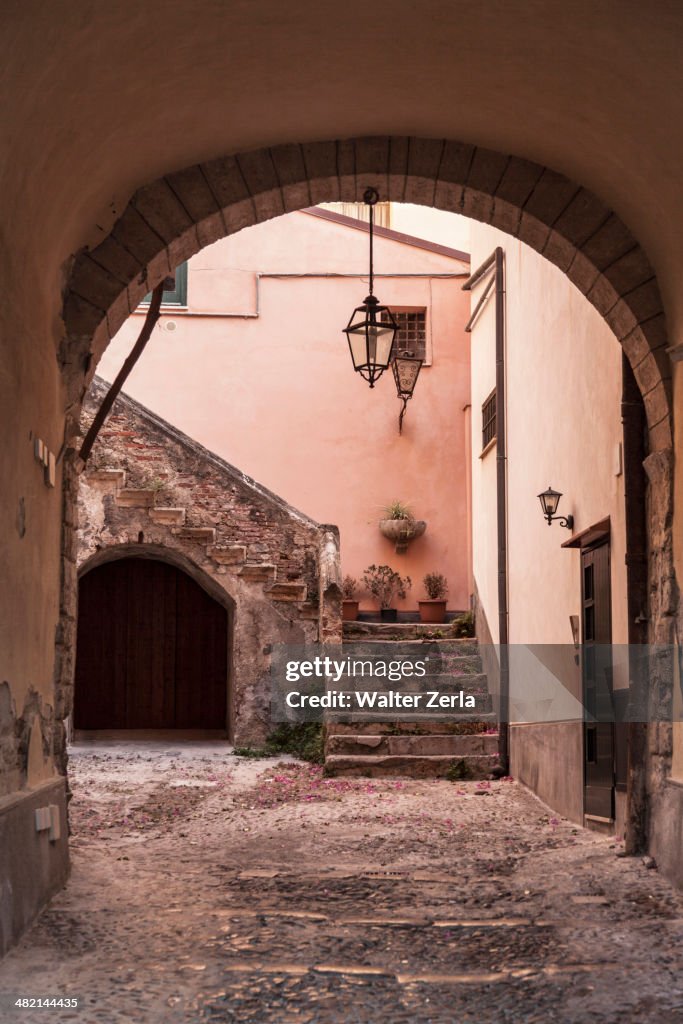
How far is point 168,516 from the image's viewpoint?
11.7 meters

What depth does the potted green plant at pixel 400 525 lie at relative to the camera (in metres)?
14.8

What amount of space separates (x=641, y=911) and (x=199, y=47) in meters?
4.08

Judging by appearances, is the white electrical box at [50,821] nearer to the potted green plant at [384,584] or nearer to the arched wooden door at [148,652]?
the arched wooden door at [148,652]

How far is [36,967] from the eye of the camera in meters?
3.95

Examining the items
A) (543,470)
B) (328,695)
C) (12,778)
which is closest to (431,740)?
(328,695)

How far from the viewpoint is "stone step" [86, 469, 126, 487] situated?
11.7m

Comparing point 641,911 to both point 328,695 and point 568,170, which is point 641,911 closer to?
point 568,170

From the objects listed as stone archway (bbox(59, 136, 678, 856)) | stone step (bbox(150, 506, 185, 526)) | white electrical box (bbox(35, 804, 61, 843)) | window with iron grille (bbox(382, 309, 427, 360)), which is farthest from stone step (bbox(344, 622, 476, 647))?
white electrical box (bbox(35, 804, 61, 843))

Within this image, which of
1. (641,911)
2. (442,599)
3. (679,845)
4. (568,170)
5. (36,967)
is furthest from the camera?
(442,599)

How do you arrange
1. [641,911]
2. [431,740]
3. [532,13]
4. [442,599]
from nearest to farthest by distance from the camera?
1. [532,13]
2. [641,911]
3. [431,740]
4. [442,599]

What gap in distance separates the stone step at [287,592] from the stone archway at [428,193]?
5.94 m

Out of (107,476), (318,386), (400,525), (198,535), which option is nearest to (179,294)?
(318,386)

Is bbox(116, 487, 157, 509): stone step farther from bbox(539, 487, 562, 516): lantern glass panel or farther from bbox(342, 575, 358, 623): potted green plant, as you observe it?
bbox(539, 487, 562, 516): lantern glass panel

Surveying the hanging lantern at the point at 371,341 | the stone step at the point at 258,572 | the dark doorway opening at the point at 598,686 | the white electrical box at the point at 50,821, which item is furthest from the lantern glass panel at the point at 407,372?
the white electrical box at the point at 50,821
